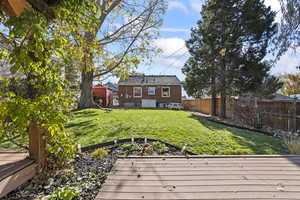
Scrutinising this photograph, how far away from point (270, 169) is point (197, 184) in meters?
1.35

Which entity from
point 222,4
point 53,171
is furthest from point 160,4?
point 53,171

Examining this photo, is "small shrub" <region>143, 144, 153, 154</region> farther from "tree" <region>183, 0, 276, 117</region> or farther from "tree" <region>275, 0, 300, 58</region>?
"tree" <region>183, 0, 276, 117</region>

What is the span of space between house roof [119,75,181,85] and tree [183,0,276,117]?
765cm

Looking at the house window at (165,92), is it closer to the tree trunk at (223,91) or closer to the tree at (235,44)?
the tree at (235,44)

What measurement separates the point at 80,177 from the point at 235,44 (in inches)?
431

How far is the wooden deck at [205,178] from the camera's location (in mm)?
1994

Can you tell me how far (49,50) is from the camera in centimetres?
214

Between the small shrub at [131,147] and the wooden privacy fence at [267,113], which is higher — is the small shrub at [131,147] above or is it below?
below

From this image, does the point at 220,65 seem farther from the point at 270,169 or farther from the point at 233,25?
the point at 270,169

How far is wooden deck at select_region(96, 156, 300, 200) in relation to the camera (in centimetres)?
199

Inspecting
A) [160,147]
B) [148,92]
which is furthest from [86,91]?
[148,92]

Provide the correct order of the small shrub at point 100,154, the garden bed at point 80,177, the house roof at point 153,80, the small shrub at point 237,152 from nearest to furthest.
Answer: the garden bed at point 80,177
the small shrub at point 100,154
the small shrub at point 237,152
the house roof at point 153,80

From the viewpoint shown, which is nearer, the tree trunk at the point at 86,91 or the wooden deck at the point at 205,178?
the wooden deck at the point at 205,178

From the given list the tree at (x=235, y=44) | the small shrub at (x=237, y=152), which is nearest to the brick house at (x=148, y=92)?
the tree at (x=235, y=44)
